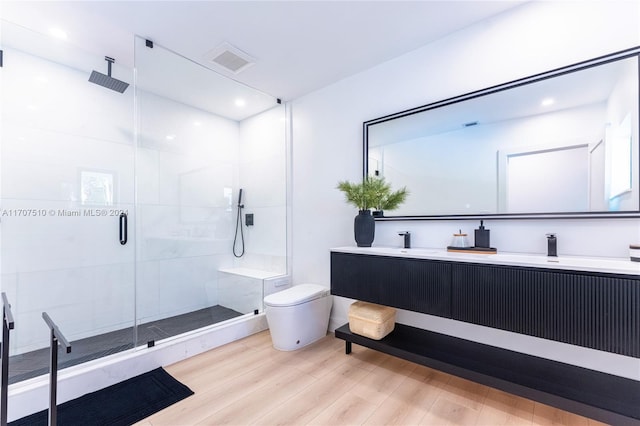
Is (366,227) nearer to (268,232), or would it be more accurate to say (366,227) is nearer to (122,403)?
(268,232)

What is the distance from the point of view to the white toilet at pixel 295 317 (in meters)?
2.35

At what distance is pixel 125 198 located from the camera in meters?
2.77

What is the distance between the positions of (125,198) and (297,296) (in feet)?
6.52

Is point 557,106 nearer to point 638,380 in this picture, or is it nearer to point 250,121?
point 638,380

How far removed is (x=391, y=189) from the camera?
2.39 metres

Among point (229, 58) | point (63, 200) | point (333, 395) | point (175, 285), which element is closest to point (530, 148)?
point (333, 395)

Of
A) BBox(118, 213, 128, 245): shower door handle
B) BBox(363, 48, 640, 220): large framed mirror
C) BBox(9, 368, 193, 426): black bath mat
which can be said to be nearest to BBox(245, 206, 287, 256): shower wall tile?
BBox(118, 213, 128, 245): shower door handle

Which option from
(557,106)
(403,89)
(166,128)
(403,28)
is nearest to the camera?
(557,106)

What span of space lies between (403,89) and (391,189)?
870 millimetres

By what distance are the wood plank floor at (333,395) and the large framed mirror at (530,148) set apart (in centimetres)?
116

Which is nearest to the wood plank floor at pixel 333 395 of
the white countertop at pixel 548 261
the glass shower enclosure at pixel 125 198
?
the glass shower enclosure at pixel 125 198

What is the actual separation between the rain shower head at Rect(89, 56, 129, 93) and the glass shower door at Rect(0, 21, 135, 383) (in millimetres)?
39

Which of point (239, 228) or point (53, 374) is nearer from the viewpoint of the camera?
point (53, 374)

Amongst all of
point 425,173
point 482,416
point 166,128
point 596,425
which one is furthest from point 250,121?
point 596,425
